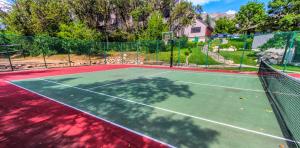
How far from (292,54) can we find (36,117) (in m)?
17.6

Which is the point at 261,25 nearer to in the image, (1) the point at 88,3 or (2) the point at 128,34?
(2) the point at 128,34

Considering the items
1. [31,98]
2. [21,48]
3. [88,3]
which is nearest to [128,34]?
[88,3]

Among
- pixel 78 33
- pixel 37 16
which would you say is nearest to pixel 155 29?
pixel 78 33

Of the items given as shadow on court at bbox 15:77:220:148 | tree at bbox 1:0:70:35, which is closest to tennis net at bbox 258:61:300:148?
shadow on court at bbox 15:77:220:148

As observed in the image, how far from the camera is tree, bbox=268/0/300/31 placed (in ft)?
61.6

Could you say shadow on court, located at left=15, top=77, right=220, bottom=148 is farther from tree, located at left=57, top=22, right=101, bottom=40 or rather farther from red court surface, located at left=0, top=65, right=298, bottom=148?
tree, located at left=57, top=22, right=101, bottom=40

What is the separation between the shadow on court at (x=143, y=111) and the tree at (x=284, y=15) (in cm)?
2003

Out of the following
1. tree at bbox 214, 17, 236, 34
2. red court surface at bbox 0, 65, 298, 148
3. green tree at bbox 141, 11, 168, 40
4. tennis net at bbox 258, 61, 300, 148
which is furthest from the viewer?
tree at bbox 214, 17, 236, 34

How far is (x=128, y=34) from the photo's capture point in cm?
3206

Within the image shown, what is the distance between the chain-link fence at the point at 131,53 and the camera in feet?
43.0

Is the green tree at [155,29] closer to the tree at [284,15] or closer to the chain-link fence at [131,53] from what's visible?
the chain-link fence at [131,53]

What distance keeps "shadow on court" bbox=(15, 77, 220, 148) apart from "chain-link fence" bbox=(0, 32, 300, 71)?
951 centimetres

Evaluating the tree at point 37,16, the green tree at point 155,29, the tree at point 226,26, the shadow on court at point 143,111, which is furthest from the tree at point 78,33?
the tree at point 226,26

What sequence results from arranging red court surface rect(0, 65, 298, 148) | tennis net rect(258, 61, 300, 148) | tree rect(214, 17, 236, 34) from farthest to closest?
1. tree rect(214, 17, 236, 34)
2. tennis net rect(258, 61, 300, 148)
3. red court surface rect(0, 65, 298, 148)
